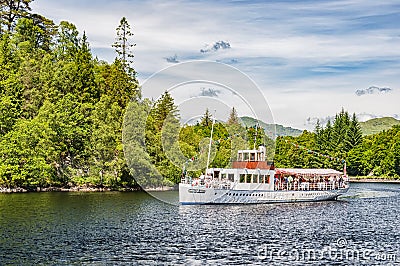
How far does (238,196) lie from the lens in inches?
2729

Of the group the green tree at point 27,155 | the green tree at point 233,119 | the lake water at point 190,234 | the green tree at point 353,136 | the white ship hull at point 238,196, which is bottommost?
the lake water at point 190,234

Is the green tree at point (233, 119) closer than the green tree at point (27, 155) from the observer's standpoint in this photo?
Yes

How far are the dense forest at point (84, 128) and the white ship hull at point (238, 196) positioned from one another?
7.90 m

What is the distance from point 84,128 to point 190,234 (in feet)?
178

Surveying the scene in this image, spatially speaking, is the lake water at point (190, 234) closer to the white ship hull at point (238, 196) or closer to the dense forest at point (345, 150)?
the white ship hull at point (238, 196)

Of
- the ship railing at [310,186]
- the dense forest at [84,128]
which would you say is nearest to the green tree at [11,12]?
the dense forest at [84,128]

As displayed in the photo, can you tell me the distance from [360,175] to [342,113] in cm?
2695

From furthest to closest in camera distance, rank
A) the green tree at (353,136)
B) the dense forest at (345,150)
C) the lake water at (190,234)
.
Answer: the green tree at (353,136), the dense forest at (345,150), the lake water at (190,234)

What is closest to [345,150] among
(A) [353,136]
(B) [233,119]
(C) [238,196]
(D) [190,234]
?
(A) [353,136]

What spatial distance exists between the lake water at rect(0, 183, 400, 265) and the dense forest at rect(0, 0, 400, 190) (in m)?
16.7

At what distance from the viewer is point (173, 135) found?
3622 inches

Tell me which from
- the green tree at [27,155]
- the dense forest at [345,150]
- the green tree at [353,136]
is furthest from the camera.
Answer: the green tree at [353,136]

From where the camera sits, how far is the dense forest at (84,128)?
8312 cm

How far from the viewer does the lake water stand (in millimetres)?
36062
